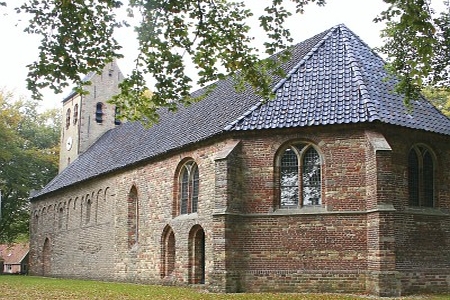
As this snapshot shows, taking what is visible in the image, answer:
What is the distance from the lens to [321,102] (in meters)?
19.4

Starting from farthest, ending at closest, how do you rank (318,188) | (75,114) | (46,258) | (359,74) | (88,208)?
(75,114) → (46,258) → (88,208) → (359,74) → (318,188)

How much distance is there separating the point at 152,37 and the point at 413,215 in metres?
10.7

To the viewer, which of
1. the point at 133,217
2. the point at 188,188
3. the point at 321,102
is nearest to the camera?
the point at 321,102

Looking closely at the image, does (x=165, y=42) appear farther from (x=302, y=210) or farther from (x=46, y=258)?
(x=46, y=258)

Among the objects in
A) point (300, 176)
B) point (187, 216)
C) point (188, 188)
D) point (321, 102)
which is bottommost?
point (187, 216)

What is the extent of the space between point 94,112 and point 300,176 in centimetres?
2425

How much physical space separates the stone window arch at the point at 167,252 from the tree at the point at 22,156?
18.0m

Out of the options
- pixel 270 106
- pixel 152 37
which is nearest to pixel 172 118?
pixel 270 106

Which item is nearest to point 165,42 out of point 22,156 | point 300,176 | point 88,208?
point 300,176

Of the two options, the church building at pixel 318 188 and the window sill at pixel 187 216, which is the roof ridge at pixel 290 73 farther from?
the window sill at pixel 187 216

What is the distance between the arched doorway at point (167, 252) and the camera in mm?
23422

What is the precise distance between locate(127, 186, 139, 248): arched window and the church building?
3.38 meters

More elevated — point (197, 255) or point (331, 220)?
point (331, 220)

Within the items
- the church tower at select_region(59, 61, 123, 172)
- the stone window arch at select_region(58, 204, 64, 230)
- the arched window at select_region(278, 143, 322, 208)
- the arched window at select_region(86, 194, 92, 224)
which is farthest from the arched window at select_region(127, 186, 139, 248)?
the church tower at select_region(59, 61, 123, 172)
